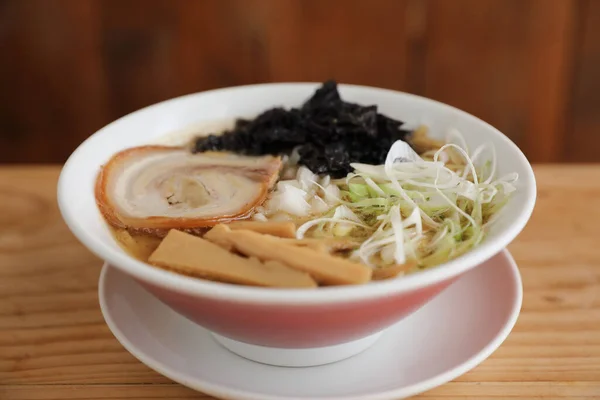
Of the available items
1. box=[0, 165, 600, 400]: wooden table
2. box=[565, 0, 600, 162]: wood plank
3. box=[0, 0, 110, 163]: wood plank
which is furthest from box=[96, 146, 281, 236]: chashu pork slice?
box=[565, 0, 600, 162]: wood plank

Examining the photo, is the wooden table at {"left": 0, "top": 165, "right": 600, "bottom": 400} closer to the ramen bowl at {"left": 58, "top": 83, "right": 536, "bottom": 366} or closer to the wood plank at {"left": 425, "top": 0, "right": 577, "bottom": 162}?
the ramen bowl at {"left": 58, "top": 83, "right": 536, "bottom": 366}

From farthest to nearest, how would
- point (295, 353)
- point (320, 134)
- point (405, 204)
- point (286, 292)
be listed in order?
point (320, 134), point (405, 204), point (295, 353), point (286, 292)

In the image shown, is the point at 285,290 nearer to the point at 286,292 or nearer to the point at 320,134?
the point at 286,292

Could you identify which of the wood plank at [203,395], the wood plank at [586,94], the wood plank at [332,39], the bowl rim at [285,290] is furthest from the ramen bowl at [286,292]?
the wood plank at [586,94]

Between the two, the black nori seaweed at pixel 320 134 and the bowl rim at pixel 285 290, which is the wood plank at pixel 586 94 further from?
the bowl rim at pixel 285 290

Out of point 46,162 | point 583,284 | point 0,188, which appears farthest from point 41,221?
point 46,162

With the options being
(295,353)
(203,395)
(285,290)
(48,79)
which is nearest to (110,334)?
(203,395)
